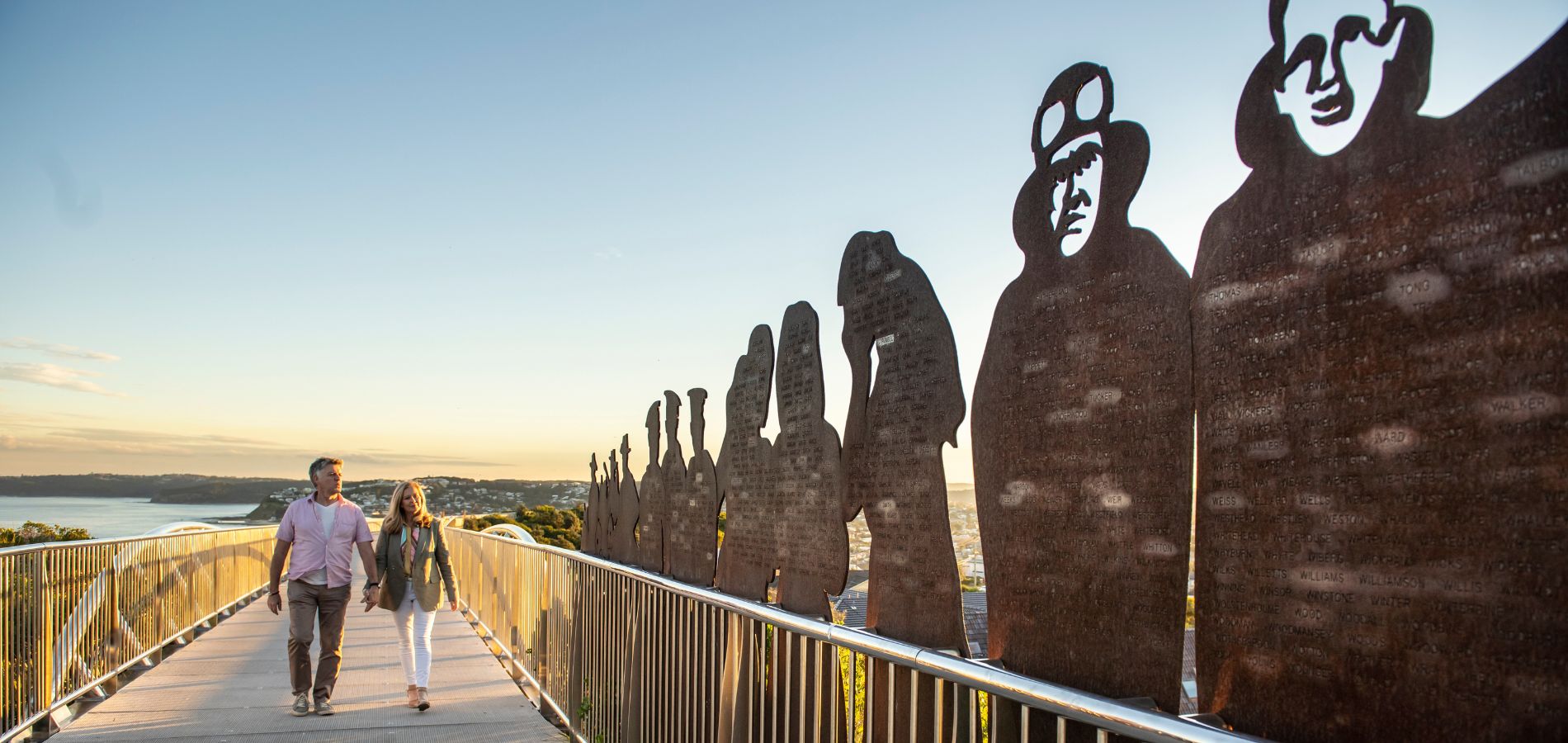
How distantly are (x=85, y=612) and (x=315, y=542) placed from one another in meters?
2.04

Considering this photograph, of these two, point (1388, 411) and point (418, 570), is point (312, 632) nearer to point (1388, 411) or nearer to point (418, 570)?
point (418, 570)

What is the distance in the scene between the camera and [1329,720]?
247 cm

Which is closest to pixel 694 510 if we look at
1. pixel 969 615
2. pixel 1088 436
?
pixel 969 615

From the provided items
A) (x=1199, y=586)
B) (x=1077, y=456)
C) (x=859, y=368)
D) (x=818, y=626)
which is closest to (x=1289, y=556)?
(x=1199, y=586)

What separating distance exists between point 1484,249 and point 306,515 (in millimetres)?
7011

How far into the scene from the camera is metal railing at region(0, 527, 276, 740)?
20.6 feet

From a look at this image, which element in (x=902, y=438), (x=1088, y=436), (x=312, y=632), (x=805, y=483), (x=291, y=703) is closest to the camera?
(x=1088, y=436)

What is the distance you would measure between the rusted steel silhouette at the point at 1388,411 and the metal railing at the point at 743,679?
1.66ft

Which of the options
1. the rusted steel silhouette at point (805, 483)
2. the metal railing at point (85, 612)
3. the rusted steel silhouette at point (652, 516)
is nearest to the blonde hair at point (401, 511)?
the rusted steel silhouette at point (652, 516)

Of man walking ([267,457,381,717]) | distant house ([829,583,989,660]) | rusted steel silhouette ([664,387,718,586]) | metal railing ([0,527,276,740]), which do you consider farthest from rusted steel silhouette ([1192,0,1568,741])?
metal railing ([0,527,276,740])

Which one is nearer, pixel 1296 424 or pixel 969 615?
pixel 1296 424

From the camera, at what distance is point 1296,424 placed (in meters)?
2.60

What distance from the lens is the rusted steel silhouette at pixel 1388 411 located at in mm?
2121

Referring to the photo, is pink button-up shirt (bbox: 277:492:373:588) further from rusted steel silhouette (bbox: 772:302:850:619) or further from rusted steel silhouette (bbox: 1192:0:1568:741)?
rusted steel silhouette (bbox: 1192:0:1568:741)
